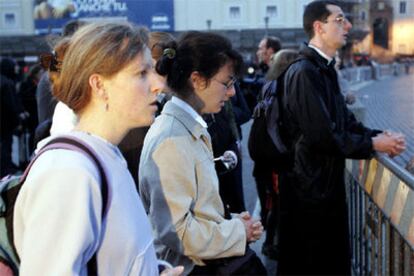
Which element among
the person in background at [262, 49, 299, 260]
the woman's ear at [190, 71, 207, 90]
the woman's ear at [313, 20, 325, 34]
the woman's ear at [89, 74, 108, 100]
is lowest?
the person in background at [262, 49, 299, 260]

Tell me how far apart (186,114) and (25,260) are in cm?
105

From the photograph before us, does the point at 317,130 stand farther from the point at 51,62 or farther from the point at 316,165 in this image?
the point at 51,62

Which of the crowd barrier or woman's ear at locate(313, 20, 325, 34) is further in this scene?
the crowd barrier

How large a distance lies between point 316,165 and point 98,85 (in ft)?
6.85

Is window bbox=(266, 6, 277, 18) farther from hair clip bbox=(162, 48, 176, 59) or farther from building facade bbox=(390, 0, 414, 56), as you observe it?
hair clip bbox=(162, 48, 176, 59)

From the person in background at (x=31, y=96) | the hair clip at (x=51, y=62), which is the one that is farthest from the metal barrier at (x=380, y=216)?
the person in background at (x=31, y=96)

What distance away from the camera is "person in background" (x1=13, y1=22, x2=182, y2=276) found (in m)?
1.26

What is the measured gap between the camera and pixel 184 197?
2031 mm

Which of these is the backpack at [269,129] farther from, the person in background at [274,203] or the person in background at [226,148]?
the person in background at [274,203]

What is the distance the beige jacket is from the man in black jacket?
3.76 ft

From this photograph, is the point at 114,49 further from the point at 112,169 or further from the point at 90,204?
the point at 90,204

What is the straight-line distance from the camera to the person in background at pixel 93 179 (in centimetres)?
126

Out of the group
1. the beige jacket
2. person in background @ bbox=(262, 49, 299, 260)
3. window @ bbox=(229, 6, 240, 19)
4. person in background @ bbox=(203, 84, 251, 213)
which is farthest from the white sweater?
person in background @ bbox=(262, 49, 299, 260)

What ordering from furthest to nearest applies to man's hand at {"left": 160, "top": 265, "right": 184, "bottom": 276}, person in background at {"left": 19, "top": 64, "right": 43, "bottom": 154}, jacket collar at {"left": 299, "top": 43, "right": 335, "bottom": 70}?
1. person in background at {"left": 19, "top": 64, "right": 43, "bottom": 154}
2. jacket collar at {"left": 299, "top": 43, "right": 335, "bottom": 70}
3. man's hand at {"left": 160, "top": 265, "right": 184, "bottom": 276}
